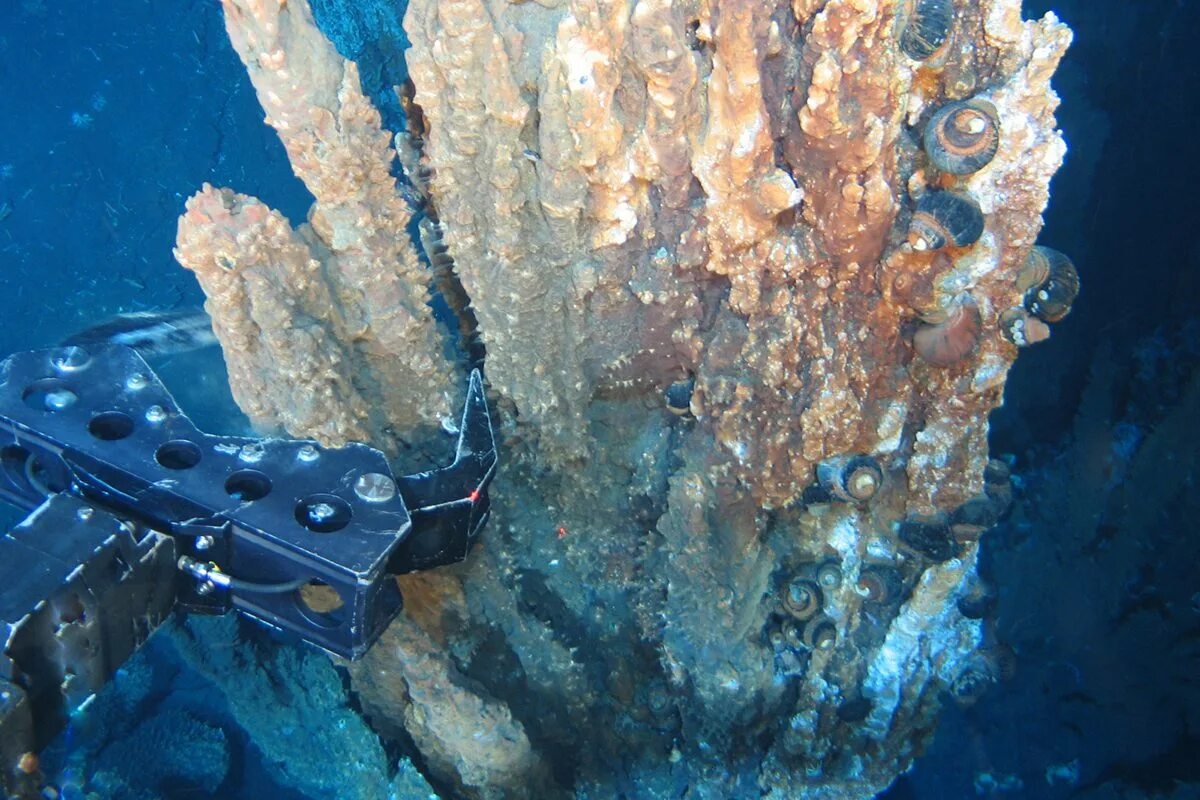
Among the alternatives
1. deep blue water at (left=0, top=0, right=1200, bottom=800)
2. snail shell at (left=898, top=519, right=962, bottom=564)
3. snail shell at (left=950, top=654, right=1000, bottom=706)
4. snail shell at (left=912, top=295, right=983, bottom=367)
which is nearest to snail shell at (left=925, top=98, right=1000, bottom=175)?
snail shell at (left=912, top=295, right=983, bottom=367)

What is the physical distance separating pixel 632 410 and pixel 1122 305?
4174 mm

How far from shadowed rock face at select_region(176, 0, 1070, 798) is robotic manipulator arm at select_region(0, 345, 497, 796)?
1.16 ft

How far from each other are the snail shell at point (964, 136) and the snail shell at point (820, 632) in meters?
1.92

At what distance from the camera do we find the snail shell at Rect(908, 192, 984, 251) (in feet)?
7.09

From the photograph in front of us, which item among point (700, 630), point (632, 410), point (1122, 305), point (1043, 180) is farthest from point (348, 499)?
point (1122, 305)

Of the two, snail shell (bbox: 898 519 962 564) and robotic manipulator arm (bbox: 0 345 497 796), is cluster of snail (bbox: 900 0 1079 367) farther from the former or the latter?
robotic manipulator arm (bbox: 0 345 497 796)

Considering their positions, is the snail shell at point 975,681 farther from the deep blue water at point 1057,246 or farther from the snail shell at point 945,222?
the snail shell at point 945,222

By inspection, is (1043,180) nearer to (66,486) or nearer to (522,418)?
(522,418)

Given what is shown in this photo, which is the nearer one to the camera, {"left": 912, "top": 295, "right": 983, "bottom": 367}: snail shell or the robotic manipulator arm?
the robotic manipulator arm

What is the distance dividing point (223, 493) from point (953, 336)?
240cm

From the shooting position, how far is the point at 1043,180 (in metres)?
2.21

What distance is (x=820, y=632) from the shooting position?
3.16 metres

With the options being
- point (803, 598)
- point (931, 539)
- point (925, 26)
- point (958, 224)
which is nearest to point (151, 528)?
point (803, 598)

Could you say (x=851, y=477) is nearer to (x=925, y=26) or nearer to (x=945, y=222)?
(x=945, y=222)
